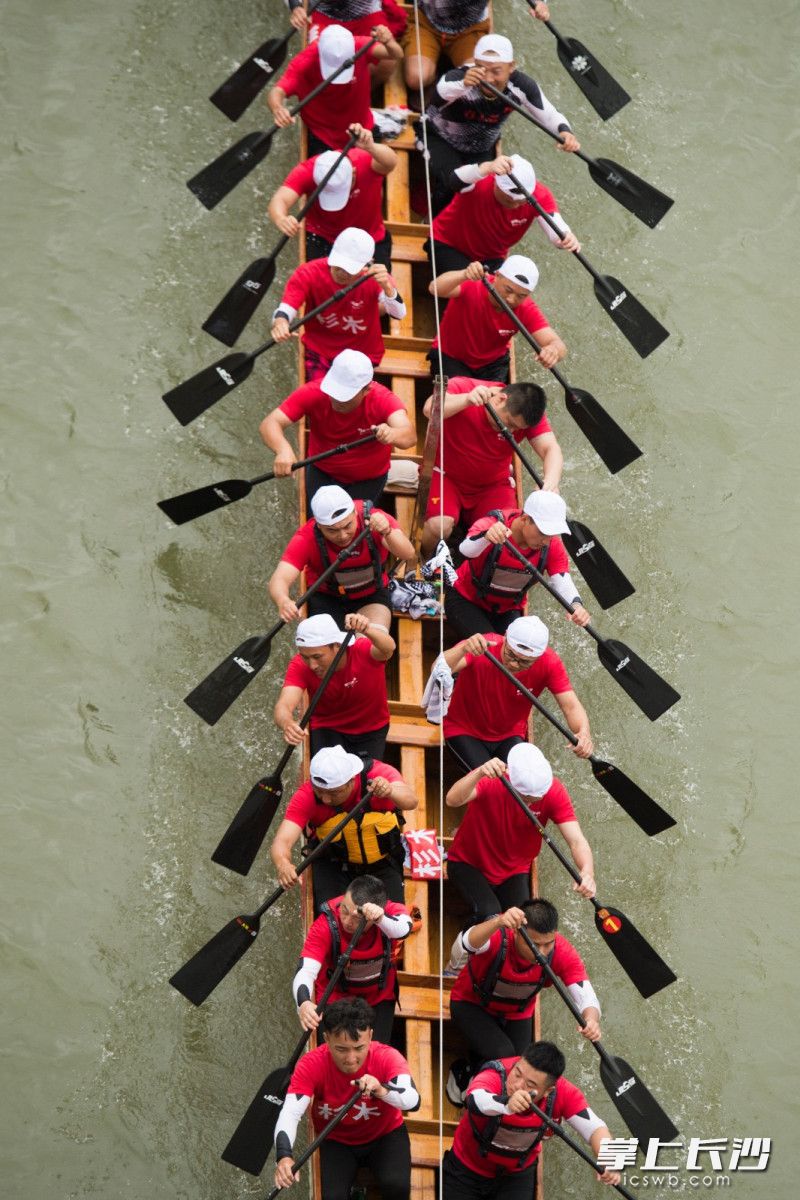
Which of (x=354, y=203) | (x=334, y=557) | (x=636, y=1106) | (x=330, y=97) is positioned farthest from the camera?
(x=330, y=97)

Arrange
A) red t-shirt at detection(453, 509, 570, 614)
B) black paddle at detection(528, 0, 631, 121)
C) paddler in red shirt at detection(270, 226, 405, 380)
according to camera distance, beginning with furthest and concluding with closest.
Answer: black paddle at detection(528, 0, 631, 121), paddler in red shirt at detection(270, 226, 405, 380), red t-shirt at detection(453, 509, 570, 614)

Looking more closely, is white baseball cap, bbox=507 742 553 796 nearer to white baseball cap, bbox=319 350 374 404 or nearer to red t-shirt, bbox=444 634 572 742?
red t-shirt, bbox=444 634 572 742

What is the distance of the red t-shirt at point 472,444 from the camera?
6114 millimetres

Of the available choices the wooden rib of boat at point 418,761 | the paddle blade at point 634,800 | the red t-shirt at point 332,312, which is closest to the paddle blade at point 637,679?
the paddle blade at point 634,800

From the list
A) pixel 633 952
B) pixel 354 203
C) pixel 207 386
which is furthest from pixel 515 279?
pixel 633 952

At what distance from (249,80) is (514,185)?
4.59 ft

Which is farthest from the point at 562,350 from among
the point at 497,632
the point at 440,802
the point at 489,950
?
the point at 489,950

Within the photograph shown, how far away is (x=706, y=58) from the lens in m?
8.52

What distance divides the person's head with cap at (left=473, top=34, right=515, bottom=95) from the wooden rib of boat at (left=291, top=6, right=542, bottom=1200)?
600 mm

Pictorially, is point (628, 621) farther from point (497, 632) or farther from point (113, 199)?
point (113, 199)

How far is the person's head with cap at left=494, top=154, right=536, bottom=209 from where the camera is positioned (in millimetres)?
6366

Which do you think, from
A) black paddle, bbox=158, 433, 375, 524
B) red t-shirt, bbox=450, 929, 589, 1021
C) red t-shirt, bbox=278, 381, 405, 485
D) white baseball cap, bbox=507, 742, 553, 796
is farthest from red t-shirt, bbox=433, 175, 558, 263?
red t-shirt, bbox=450, 929, 589, 1021

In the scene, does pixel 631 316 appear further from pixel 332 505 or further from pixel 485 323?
pixel 332 505

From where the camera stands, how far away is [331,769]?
5.19 m
